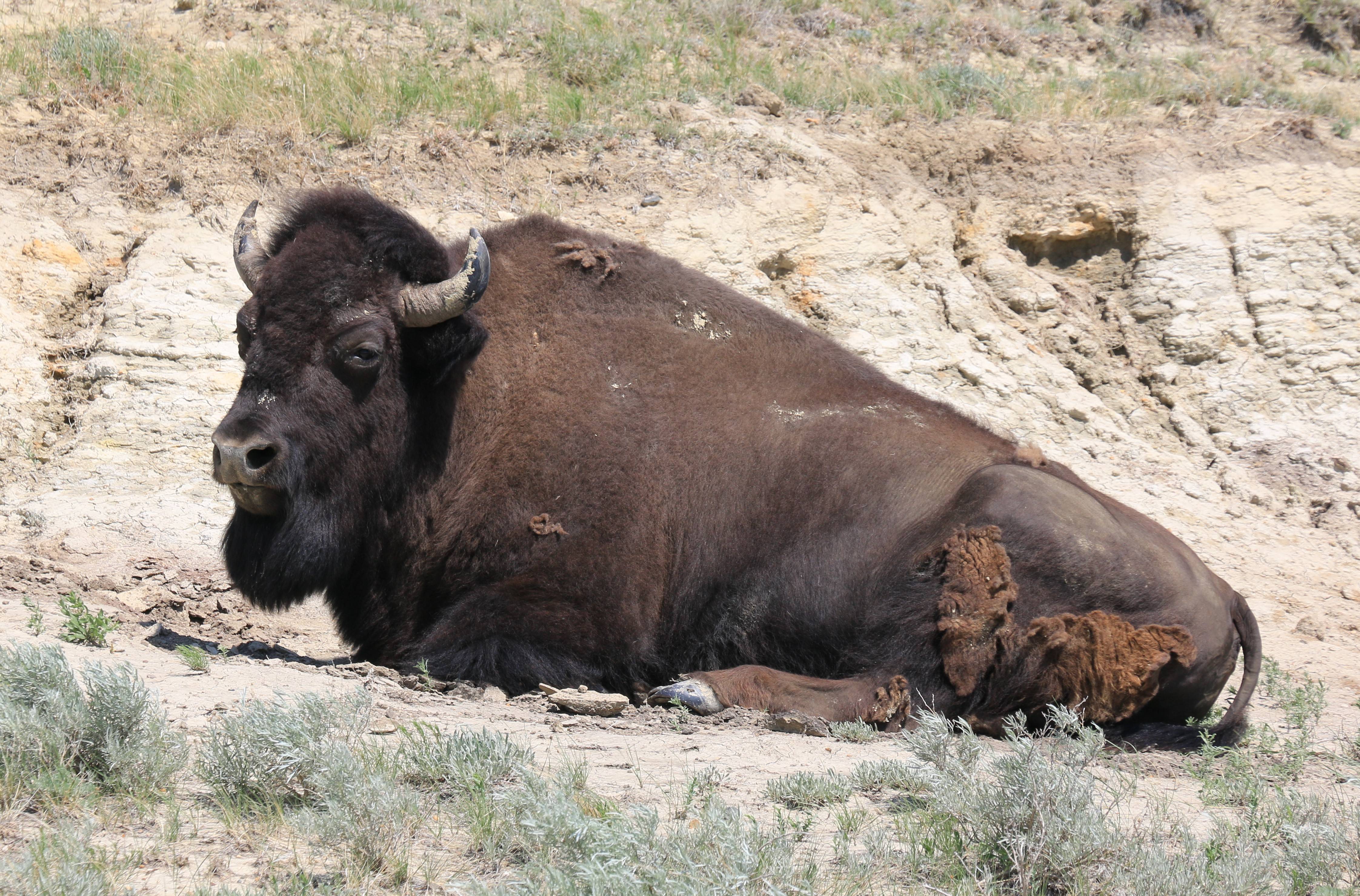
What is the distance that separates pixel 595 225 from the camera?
9.44 meters

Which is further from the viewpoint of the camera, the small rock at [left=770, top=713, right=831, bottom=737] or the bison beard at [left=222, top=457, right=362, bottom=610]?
the bison beard at [left=222, top=457, right=362, bottom=610]

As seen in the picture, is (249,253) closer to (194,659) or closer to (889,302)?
(194,659)

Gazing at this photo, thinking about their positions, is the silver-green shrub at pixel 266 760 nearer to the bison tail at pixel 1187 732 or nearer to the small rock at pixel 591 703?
the small rock at pixel 591 703

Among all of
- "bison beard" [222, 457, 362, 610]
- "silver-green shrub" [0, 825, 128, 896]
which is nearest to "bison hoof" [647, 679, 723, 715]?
"bison beard" [222, 457, 362, 610]

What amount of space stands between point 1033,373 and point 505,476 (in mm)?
5594

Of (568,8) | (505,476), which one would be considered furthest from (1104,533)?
(568,8)

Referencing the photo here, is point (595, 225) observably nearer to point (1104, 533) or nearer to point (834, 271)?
point (834, 271)

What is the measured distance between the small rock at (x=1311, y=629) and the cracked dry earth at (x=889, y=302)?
0.06ft

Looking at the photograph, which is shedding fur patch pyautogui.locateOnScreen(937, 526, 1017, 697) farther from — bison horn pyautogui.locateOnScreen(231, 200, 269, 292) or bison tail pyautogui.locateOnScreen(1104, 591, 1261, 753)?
bison horn pyautogui.locateOnScreen(231, 200, 269, 292)

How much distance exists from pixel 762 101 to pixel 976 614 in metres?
7.33

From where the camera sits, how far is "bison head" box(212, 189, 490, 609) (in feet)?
16.5

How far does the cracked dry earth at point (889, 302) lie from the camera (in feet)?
22.9

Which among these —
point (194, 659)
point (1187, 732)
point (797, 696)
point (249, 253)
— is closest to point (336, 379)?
point (249, 253)

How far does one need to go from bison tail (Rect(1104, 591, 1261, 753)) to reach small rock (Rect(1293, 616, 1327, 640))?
280 cm
